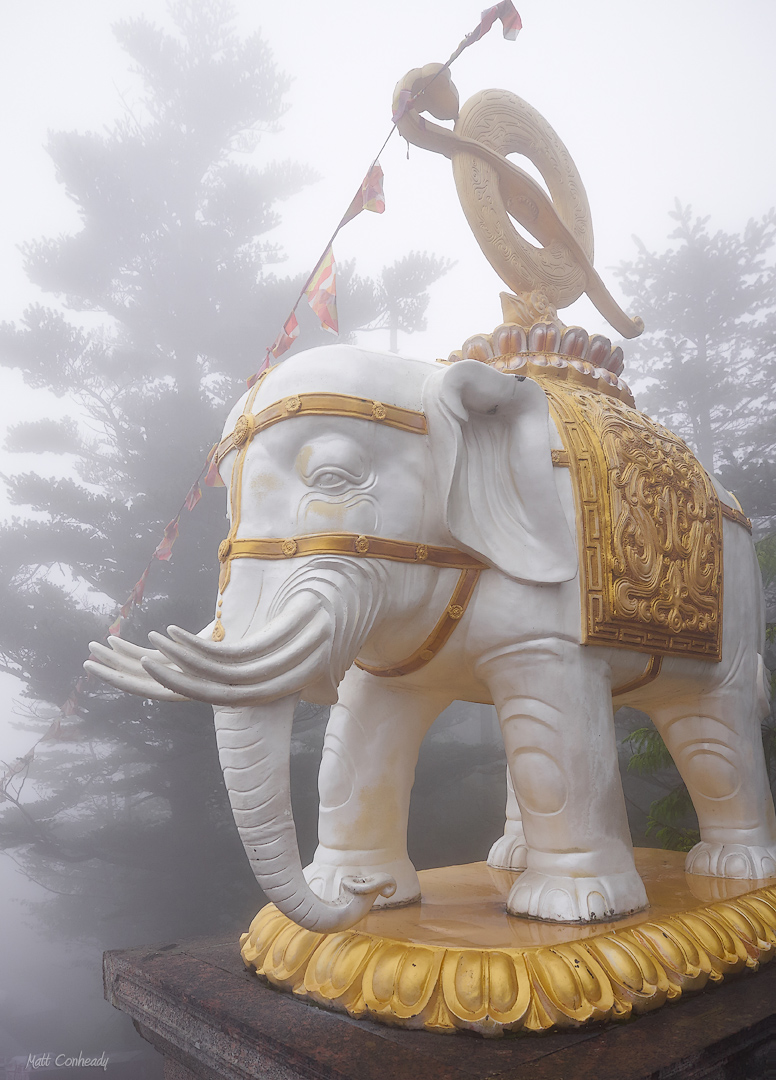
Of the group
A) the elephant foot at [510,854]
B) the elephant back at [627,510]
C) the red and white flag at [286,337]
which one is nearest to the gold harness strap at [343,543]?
the elephant back at [627,510]

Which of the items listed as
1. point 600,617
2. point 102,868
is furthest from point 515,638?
point 102,868

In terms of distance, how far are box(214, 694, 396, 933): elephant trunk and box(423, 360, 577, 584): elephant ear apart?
496 mm

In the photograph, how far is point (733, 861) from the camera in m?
1.81

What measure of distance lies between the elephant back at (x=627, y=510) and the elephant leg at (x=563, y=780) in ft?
0.36

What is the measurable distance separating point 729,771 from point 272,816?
1.12m

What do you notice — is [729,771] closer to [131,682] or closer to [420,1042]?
[420,1042]

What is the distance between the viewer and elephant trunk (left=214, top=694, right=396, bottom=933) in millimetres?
1185

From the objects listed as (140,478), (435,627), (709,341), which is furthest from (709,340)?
(435,627)

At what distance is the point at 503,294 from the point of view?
2186mm

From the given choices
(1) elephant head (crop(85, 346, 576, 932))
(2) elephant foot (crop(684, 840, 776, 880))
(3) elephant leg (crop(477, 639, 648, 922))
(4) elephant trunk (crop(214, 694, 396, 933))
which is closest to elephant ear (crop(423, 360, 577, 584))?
(1) elephant head (crop(85, 346, 576, 932))

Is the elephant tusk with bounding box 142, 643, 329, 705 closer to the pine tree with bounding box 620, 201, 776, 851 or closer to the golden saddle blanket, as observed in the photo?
the golden saddle blanket

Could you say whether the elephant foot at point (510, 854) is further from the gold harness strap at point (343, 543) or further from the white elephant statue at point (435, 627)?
the gold harness strap at point (343, 543)

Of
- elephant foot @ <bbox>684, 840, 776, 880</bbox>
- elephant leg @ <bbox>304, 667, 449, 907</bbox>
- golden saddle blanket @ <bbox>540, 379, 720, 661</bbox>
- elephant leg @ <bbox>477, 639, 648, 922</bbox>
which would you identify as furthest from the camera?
elephant foot @ <bbox>684, 840, 776, 880</bbox>

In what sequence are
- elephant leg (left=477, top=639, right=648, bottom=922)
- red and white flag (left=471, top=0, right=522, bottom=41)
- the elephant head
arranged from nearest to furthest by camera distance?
the elephant head → elephant leg (left=477, top=639, right=648, bottom=922) → red and white flag (left=471, top=0, right=522, bottom=41)
